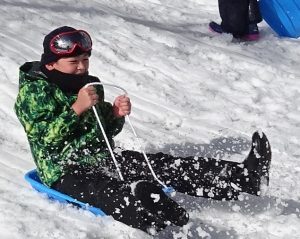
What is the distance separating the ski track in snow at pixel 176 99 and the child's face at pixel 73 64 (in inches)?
28.6

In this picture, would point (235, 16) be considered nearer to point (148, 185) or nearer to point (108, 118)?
point (108, 118)

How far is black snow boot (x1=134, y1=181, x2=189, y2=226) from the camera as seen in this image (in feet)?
9.43

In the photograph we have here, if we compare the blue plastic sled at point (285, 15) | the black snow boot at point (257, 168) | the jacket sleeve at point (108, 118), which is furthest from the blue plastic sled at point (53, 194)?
the blue plastic sled at point (285, 15)

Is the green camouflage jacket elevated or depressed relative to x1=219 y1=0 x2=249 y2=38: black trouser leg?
elevated

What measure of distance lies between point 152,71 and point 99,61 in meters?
0.48

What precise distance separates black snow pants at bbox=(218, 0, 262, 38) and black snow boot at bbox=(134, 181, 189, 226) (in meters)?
3.99

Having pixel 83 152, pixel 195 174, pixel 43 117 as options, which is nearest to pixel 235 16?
pixel 195 174

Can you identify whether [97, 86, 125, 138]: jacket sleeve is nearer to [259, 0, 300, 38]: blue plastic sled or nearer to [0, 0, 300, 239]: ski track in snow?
[0, 0, 300, 239]: ski track in snow

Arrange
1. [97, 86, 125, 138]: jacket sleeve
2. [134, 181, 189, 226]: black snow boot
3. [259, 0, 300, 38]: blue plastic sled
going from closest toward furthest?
[134, 181, 189, 226]: black snow boot → [97, 86, 125, 138]: jacket sleeve → [259, 0, 300, 38]: blue plastic sled

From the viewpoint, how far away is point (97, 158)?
11.3 ft

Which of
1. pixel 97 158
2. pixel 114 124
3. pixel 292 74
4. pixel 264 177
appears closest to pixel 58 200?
pixel 97 158

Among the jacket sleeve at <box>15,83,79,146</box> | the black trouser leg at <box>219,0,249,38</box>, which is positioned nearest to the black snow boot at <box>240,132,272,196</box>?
the jacket sleeve at <box>15,83,79,146</box>

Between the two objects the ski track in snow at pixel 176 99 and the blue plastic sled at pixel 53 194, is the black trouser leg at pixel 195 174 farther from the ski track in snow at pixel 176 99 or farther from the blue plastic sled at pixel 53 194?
the blue plastic sled at pixel 53 194

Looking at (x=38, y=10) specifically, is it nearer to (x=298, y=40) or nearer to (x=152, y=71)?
(x=152, y=71)
